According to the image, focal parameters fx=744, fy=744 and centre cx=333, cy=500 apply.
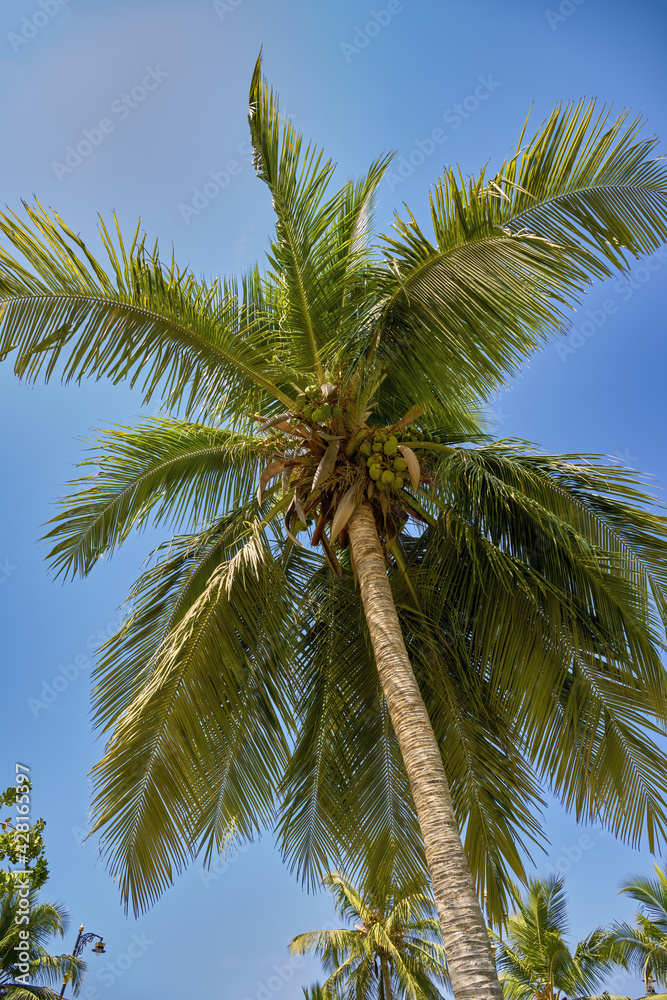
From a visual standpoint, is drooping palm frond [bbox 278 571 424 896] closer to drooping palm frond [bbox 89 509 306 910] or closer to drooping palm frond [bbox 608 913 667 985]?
drooping palm frond [bbox 89 509 306 910]

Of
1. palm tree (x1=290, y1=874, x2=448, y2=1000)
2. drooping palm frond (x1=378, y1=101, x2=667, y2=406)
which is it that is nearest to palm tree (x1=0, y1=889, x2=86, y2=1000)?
palm tree (x1=290, y1=874, x2=448, y2=1000)

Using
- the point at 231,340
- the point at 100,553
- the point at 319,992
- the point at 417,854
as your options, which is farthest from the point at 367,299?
the point at 319,992

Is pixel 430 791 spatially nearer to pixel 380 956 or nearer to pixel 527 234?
pixel 527 234

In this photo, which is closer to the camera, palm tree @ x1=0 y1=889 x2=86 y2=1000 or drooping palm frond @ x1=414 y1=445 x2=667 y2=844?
drooping palm frond @ x1=414 y1=445 x2=667 y2=844

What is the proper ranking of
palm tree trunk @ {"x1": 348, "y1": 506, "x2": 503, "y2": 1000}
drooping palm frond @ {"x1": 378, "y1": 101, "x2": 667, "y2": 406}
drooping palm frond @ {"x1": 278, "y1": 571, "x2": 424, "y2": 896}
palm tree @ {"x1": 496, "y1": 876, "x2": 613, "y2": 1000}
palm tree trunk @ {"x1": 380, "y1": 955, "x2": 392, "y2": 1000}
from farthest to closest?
palm tree @ {"x1": 496, "y1": 876, "x2": 613, "y2": 1000}
palm tree trunk @ {"x1": 380, "y1": 955, "x2": 392, "y2": 1000}
drooping palm frond @ {"x1": 278, "y1": 571, "x2": 424, "y2": 896}
drooping palm frond @ {"x1": 378, "y1": 101, "x2": 667, "y2": 406}
palm tree trunk @ {"x1": 348, "y1": 506, "x2": 503, "y2": 1000}

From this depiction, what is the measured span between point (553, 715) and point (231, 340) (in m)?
4.29

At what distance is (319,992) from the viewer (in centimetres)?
1877

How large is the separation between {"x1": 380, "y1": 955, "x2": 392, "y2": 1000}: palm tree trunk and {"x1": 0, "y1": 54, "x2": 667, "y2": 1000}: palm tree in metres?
12.9

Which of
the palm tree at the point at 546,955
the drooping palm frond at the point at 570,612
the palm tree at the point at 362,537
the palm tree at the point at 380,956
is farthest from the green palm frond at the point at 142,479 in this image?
the palm tree at the point at 546,955

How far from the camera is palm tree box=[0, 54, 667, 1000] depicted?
18.7ft

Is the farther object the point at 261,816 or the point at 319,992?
the point at 319,992

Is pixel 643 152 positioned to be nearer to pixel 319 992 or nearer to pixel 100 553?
pixel 100 553

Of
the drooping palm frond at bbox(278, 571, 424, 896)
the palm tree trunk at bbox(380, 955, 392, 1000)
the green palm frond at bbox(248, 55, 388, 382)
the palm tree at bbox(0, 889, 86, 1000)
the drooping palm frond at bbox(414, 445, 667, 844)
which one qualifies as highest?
the green palm frond at bbox(248, 55, 388, 382)

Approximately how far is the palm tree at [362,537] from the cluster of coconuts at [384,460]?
23mm
